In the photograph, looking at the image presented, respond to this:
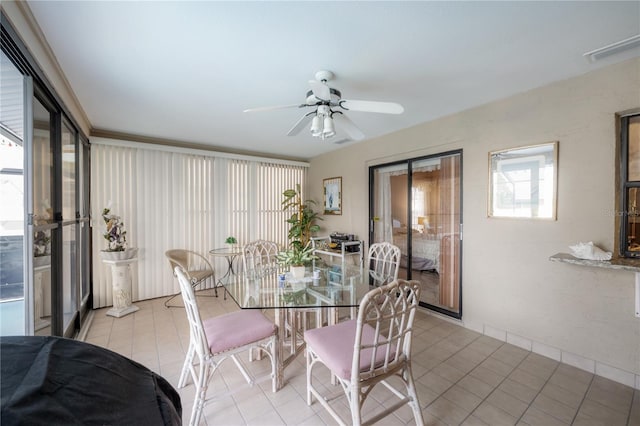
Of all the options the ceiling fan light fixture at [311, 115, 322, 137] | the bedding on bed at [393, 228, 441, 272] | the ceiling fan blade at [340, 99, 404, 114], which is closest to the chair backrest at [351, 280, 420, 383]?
the ceiling fan blade at [340, 99, 404, 114]

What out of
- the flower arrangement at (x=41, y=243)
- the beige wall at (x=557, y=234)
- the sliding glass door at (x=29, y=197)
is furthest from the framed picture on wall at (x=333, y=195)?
the flower arrangement at (x=41, y=243)

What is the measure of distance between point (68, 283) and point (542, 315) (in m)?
4.71

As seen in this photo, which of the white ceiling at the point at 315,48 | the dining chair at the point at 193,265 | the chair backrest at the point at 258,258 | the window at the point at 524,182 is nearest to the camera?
the white ceiling at the point at 315,48

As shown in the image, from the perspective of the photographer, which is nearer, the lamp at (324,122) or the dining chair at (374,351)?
the dining chair at (374,351)

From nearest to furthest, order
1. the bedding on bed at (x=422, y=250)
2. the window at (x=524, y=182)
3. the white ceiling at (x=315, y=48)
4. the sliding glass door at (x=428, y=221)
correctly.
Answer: the white ceiling at (x=315, y=48), the window at (x=524, y=182), the sliding glass door at (x=428, y=221), the bedding on bed at (x=422, y=250)

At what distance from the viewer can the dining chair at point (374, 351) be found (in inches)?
54.6

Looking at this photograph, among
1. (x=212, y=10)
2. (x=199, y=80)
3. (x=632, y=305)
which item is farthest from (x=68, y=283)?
(x=632, y=305)

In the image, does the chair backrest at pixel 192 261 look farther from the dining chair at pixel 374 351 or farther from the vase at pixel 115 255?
the dining chair at pixel 374 351

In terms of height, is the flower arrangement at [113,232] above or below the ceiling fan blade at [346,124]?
below

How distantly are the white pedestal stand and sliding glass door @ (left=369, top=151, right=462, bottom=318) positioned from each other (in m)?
3.71

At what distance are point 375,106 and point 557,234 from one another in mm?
2076

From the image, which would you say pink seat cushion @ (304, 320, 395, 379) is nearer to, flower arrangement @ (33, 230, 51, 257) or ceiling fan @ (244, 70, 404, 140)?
ceiling fan @ (244, 70, 404, 140)

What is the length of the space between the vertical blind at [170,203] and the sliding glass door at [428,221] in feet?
7.95

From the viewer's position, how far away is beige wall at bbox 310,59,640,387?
2.07m
